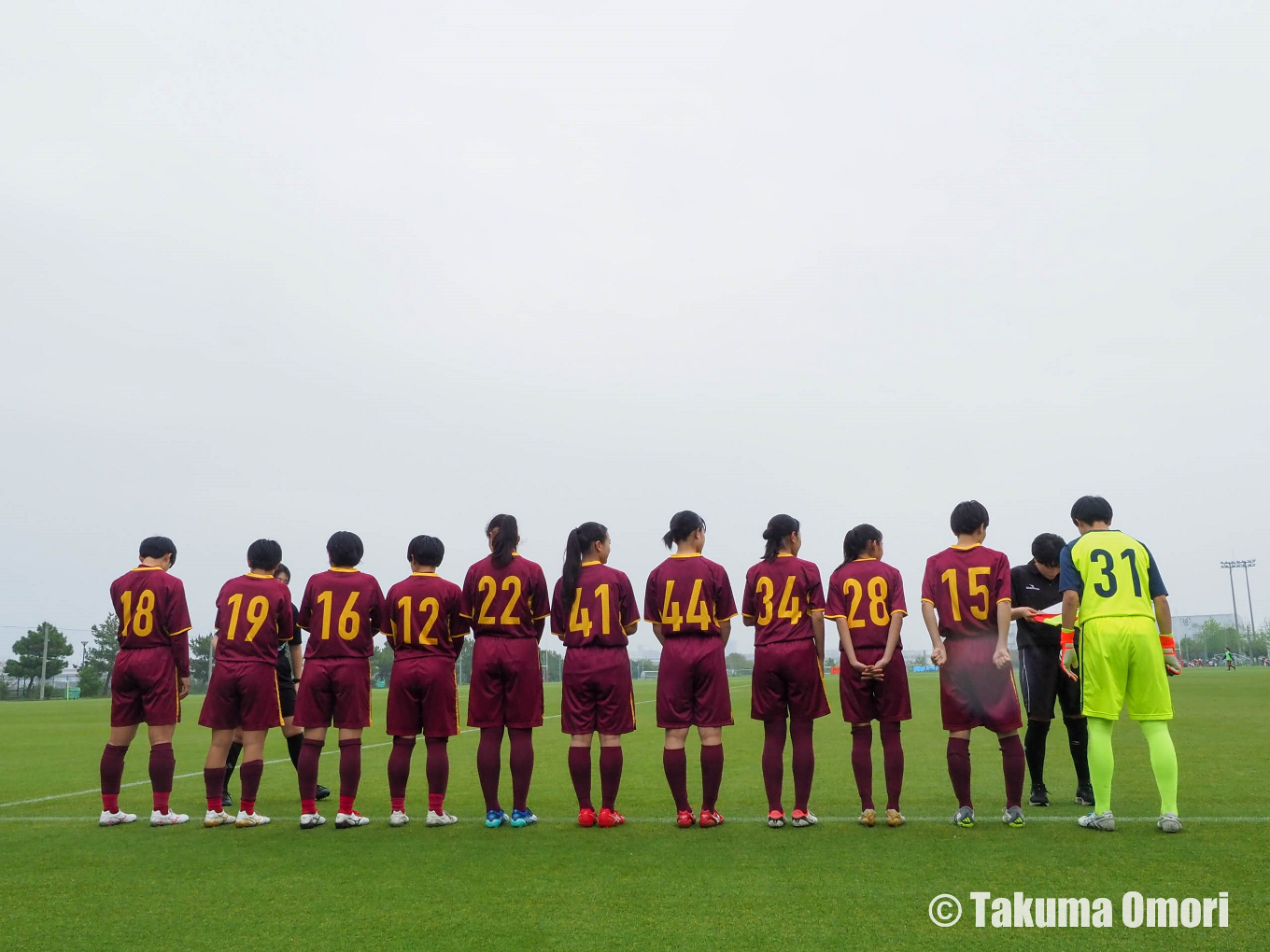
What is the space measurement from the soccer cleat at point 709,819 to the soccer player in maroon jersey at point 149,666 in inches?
162

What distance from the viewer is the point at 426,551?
24.2 ft

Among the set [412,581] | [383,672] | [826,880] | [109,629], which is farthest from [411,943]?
[109,629]

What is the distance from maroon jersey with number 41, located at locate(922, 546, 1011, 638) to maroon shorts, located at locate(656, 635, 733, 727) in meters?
1.63

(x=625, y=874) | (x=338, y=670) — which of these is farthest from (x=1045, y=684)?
(x=338, y=670)

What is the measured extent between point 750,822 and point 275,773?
21.3 feet

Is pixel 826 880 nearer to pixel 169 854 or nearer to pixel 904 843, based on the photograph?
pixel 904 843

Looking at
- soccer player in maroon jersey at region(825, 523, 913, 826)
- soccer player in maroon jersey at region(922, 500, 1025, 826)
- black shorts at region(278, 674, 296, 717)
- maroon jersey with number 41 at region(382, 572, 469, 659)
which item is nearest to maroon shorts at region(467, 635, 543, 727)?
maroon jersey with number 41 at region(382, 572, 469, 659)

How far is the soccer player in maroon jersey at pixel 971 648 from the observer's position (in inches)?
248

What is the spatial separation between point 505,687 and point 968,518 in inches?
145

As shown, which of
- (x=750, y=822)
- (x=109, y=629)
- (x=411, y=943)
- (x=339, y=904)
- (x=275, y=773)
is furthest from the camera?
(x=109, y=629)

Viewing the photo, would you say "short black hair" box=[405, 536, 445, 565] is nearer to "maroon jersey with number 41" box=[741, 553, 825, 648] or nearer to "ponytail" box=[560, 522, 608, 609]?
"ponytail" box=[560, 522, 608, 609]

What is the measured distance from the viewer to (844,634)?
6582 millimetres

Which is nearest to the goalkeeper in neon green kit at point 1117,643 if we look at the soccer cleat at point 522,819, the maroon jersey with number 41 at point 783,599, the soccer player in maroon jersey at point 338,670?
the maroon jersey with number 41 at point 783,599

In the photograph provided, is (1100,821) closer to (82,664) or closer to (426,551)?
(426,551)
